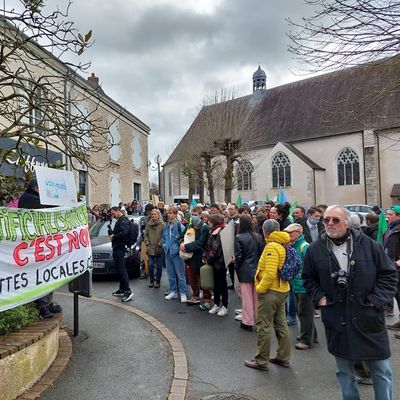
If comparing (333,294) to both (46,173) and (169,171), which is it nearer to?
(46,173)

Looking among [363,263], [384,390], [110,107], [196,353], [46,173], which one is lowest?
[196,353]

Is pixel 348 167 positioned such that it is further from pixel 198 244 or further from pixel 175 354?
pixel 175 354

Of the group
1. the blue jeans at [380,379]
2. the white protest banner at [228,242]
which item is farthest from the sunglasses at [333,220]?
the white protest banner at [228,242]

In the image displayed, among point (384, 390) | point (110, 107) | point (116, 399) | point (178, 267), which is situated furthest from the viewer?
point (110, 107)

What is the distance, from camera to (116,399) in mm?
3891

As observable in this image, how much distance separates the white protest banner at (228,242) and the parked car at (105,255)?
4.06 meters

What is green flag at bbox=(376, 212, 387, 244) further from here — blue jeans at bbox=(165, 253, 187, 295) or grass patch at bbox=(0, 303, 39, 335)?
grass patch at bbox=(0, 303, 39, 335)

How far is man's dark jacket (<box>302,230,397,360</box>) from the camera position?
3.09 m

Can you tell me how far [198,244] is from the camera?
7520mm

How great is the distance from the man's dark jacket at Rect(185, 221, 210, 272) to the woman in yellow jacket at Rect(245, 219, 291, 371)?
2.76m

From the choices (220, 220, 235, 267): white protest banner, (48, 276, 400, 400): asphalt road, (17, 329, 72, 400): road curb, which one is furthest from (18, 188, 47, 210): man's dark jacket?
(220, 220, 235, 267): white protest banner

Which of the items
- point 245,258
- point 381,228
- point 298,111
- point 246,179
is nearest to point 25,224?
point 245,258

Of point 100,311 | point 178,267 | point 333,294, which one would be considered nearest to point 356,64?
point 178,267

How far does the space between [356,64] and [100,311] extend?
6.18 meters
